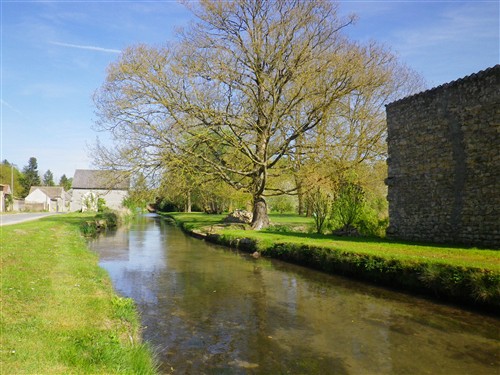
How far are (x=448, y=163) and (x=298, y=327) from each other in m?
8.84

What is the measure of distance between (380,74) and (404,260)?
15409 millimetres

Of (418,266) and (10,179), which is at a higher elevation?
(10,179)

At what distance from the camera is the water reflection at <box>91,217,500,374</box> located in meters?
5.75

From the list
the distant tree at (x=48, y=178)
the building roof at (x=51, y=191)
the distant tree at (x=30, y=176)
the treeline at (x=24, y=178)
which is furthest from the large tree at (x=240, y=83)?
the distant tree at (x=48, y=178)

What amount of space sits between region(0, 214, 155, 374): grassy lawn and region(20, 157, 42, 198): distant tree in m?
85.3

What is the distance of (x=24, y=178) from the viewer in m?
84.6

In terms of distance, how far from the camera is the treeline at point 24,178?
74.8m

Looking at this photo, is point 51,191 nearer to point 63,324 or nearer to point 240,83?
point 240,83

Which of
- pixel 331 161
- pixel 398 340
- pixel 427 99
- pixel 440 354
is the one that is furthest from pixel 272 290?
pixel 331 161

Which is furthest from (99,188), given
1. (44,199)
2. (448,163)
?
(44,199)

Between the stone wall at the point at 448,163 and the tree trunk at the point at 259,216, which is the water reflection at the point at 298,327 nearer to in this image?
the stone wall at the point at 448,163

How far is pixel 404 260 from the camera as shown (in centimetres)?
1026

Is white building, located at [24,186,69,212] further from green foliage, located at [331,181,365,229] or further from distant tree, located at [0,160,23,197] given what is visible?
green foliage, located at [331,181,365,229]

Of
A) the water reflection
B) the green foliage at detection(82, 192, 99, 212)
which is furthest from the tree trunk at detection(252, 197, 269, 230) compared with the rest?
the green foliage at detection(82, 192, 99, 212)
